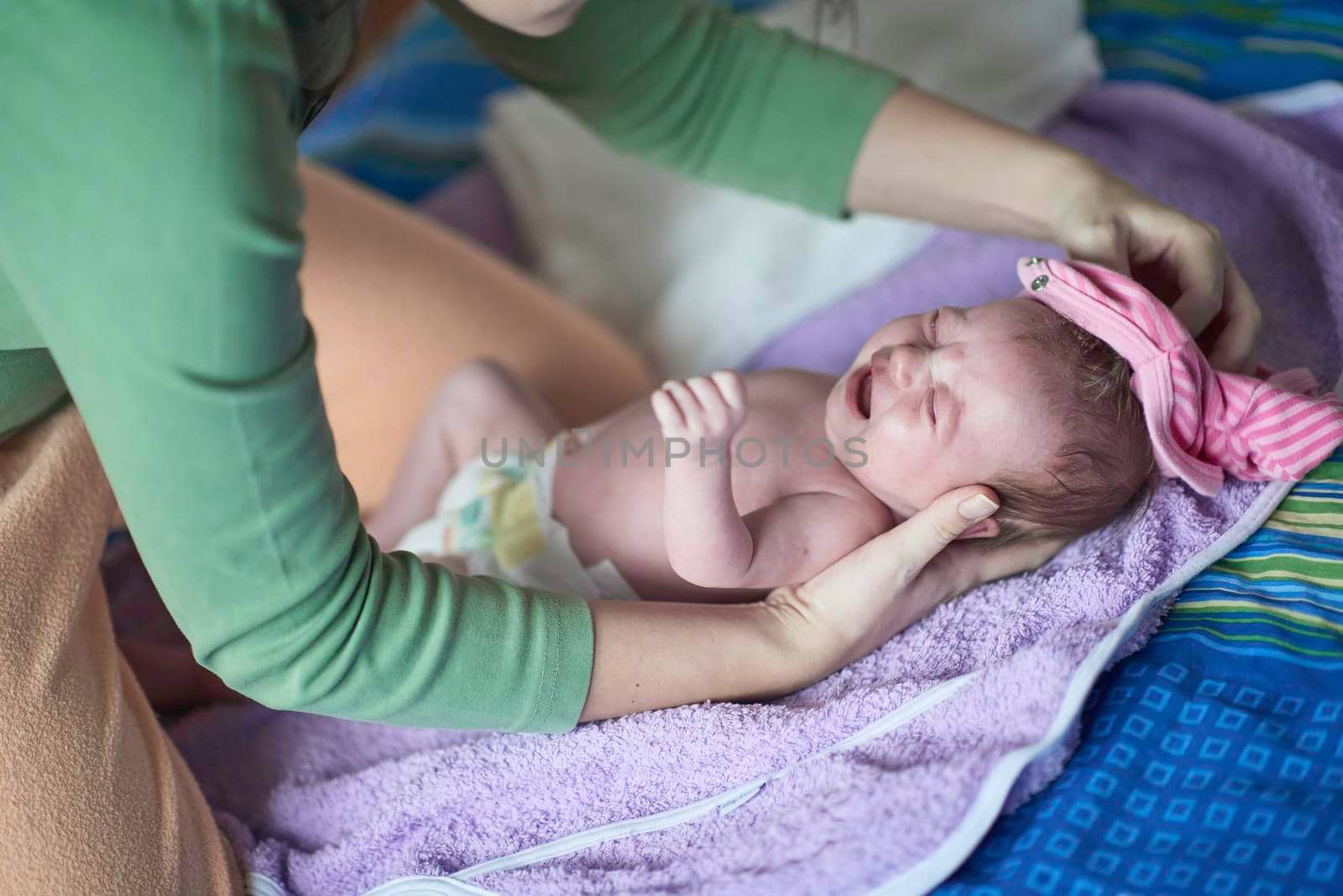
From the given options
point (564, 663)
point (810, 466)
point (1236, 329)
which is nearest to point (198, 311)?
point (564, 663)

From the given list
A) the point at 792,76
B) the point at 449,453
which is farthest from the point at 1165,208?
the point at 449,453

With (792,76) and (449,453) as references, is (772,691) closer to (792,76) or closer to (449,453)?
(449,453)

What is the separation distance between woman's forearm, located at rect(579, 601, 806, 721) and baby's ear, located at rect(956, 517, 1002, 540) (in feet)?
0.55

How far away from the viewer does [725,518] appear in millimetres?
839

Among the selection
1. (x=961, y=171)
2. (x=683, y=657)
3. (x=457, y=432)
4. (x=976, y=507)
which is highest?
(x=961, y=171)

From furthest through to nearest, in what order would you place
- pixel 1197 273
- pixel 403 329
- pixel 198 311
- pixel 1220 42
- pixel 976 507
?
pixel 1220 42
pixel 403 329
pixel 1197 273
pixel 976 507
pixel 198 311

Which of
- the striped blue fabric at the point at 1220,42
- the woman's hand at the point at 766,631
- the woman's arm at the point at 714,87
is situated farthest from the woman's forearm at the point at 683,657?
the striped blue fabric at the point at 1220,42

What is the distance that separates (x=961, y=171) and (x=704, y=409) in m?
0.49

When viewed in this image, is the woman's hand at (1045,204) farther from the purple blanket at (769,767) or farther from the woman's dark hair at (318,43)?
the woman's dark hair at (318,43)

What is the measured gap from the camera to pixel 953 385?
906 mm

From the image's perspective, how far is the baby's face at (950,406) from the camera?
881mm

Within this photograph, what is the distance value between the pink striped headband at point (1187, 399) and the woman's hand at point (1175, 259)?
0.06 metres

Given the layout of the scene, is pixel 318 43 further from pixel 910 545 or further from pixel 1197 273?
pixel 1197 273

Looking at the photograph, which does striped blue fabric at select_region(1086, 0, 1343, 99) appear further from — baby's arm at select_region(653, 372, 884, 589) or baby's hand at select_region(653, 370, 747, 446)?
baby's hand at select_region(653, 370, 747, 446)
